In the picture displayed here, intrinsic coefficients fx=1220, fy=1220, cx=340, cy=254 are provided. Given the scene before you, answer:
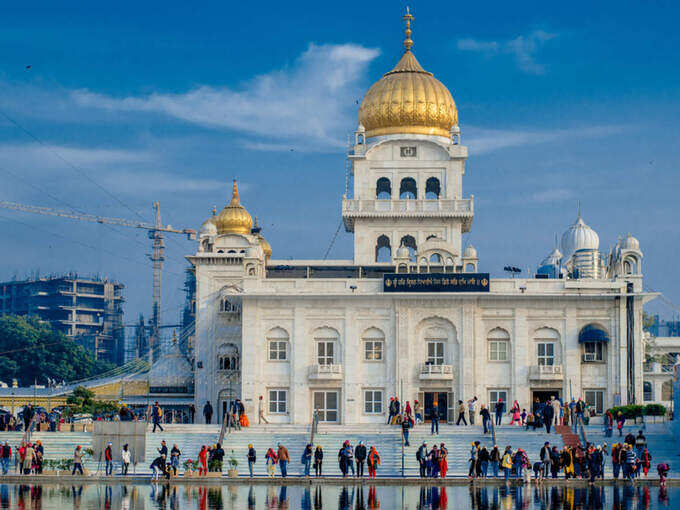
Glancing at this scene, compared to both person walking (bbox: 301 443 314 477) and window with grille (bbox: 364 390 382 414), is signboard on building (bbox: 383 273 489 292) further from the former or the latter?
person walking (bbox: 301 443 314 477)

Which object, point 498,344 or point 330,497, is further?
point 498,344

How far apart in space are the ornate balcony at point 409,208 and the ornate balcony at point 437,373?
12.8 metres

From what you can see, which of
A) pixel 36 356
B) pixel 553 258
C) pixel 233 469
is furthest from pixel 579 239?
pixel 36 356

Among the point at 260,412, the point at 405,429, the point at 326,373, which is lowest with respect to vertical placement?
the point at 405,429

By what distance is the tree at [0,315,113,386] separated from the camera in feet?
396

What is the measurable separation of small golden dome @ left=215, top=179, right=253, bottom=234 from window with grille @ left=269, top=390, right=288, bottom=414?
41.7 ft

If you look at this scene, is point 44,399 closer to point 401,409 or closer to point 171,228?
point 401,409

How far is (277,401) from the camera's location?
63.3 metres

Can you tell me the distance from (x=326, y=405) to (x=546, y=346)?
11883mm

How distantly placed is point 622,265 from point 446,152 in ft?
45.6

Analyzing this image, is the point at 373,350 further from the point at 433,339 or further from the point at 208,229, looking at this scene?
the point at 208,229

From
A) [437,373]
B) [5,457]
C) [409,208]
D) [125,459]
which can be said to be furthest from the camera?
[409,208]

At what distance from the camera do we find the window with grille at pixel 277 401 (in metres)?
63.2

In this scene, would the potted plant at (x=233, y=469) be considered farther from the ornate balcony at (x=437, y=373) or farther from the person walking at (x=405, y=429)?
the ornate balcony at (x=437, y=373)
